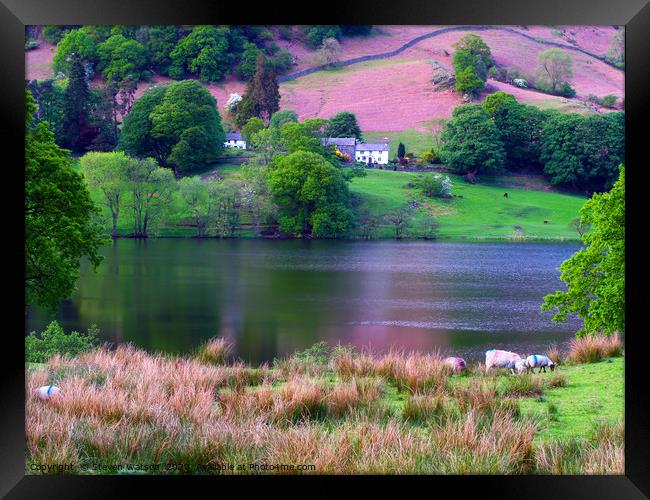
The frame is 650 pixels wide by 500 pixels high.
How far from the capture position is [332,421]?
17.4 feet

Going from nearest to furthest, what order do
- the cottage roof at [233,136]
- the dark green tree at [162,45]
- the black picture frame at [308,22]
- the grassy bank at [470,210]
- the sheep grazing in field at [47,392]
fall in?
the black picture frame at [308,22], the sheep grazing in field at [47,392], the dark green tree at [162,45], the grassy bank at [470,210], the cottage roof at [233,136]

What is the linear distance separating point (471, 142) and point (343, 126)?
6.60m

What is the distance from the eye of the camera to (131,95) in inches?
1136

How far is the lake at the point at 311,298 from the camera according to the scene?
13.4 meters

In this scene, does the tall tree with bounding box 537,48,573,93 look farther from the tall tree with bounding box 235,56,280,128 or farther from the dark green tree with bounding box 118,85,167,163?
the dark green tree with bounding box 118,85,167,163

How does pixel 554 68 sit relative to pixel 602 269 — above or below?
above

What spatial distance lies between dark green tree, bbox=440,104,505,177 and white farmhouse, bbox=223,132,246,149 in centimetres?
937

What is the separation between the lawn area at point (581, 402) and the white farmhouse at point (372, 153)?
27507mm

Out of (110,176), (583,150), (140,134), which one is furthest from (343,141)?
(110,176)

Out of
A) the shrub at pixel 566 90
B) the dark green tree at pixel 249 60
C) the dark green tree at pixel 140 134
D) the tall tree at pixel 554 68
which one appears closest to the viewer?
the dark green tree at pixel 140 134

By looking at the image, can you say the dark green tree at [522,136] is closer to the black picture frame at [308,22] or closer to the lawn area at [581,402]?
the lawn area at [581,402]

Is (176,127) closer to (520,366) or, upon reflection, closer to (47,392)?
(520,366)

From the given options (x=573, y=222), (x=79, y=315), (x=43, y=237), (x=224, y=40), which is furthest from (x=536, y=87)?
(x=43, y=237)

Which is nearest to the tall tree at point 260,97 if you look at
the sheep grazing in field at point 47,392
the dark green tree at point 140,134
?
the dark green tree at point 140,134
